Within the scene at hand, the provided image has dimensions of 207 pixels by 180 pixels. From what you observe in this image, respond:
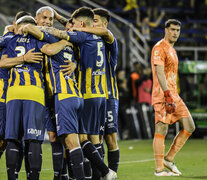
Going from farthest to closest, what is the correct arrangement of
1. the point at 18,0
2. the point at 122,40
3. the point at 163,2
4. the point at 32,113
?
the point at 163,2, the point at 18,0, the point at 122,40, the point at 32,113

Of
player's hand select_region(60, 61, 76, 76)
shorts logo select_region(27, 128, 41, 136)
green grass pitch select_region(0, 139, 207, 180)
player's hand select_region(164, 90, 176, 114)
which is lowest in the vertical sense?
green grass pitch select_region(0, 139, 207, 180)

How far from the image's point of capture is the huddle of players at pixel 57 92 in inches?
237

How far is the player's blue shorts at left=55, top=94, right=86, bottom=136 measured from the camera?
6.04 m

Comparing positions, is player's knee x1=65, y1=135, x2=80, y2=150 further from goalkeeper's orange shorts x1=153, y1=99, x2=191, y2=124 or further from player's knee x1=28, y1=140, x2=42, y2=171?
goalkeeper's orange shorts x1=153, y1=99, x2=191, y2=124

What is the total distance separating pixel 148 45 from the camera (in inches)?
780

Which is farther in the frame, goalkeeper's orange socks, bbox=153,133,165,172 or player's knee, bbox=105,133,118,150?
goalkeeper's orange socks, bbox=153,133,165,172

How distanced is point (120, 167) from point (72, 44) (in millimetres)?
3612

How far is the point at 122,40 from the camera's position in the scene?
17.3 meters

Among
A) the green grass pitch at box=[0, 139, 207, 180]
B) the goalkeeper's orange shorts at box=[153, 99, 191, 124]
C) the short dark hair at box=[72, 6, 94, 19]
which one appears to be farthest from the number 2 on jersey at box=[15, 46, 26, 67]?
the goalkeeper's orange shorts at box=[153, 99, 191, 124]

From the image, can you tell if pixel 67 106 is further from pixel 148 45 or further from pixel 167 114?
pixel 148 45

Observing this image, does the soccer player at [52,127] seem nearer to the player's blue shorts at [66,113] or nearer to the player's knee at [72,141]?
the player's blue shorts at [66,113]

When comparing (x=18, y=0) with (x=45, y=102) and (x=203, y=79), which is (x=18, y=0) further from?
(x=45, y=102)

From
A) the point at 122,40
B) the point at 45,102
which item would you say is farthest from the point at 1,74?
the point at 122,40

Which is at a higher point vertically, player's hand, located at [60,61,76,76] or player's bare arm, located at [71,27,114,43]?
player's bare arm, located at [71,27,114,43]
